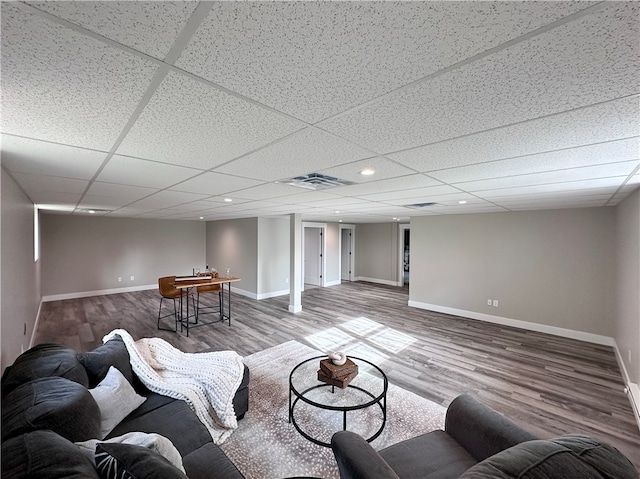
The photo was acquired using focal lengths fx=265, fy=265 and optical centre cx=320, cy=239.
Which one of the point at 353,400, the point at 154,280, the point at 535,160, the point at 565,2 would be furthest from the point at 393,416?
the point at 154,280

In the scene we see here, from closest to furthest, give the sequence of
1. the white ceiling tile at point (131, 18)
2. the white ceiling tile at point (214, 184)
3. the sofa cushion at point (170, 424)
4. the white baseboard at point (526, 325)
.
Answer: the white ceiling tile at point (131, 18), the sofa cushion at point (170, 424), the white ceiling tile at point (214, 184), the white baseboard at point (526, 325)

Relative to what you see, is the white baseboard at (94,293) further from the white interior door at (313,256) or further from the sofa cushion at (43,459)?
the sofa cushion at (43,459)

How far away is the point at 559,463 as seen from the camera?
2.83 feet

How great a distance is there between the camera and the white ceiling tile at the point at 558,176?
6.43 ft

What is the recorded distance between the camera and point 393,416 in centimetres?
245

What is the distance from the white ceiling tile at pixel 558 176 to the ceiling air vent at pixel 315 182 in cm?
121

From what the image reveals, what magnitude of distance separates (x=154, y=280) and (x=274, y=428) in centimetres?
766

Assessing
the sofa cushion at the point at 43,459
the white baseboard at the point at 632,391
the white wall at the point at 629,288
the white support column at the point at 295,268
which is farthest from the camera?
the white support column at the point at 295,268

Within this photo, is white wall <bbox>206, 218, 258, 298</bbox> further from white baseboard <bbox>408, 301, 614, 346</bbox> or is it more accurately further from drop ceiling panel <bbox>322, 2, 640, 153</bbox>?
drop ceiling panel <bbox>322, 2, 640, 153</bbox>

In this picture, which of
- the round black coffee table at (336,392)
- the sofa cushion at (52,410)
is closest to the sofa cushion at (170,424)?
the sofa cushion at (52,410)

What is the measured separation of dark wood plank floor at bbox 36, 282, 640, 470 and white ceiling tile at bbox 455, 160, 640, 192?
7.22ft

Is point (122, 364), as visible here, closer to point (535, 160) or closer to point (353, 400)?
point (353, 400)

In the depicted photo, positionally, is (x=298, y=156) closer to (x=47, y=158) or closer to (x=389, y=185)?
(x=389, y=185)

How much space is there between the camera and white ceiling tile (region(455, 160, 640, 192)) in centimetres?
196
